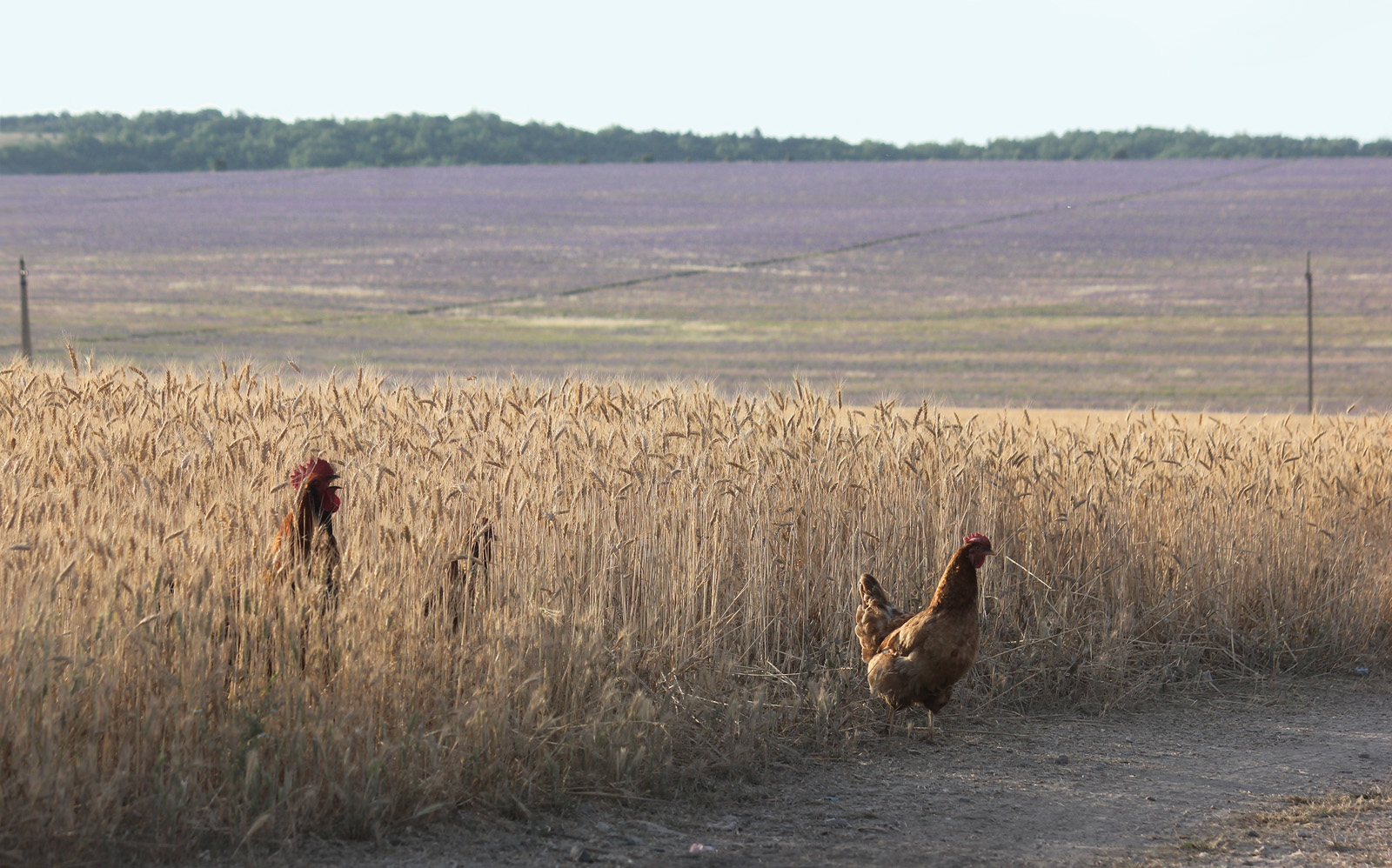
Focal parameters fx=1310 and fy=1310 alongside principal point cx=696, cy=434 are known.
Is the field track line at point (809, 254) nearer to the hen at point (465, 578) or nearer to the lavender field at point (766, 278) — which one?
the lavender field at point (766, 278)

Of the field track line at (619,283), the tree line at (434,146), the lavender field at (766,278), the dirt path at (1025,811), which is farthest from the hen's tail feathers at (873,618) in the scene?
the tree line at (434,146)

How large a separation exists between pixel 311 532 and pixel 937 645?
2.49 meters

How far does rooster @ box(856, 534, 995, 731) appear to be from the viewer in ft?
17.2

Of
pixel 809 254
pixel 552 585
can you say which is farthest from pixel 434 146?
pixel 552 585

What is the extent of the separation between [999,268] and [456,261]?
811 inches

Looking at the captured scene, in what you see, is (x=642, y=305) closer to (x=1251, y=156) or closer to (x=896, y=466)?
(x=896, y=466)

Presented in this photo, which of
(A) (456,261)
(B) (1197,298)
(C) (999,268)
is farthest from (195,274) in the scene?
(B) (1197,298)

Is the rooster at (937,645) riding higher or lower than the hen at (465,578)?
lower

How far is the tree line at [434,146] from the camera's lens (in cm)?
8856

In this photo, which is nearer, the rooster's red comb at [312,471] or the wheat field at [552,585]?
the wheat field at [552,585]

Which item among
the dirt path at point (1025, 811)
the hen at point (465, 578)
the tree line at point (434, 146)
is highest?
the tree line at point (434, 146)

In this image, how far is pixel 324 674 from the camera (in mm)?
4582

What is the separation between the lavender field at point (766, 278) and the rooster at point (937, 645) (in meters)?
15.3

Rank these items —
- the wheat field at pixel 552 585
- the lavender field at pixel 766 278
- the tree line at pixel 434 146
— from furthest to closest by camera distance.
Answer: the tree line at pixel 434 146, the lavender field at pixel 766 278, the wheat field at pixel 552 585
